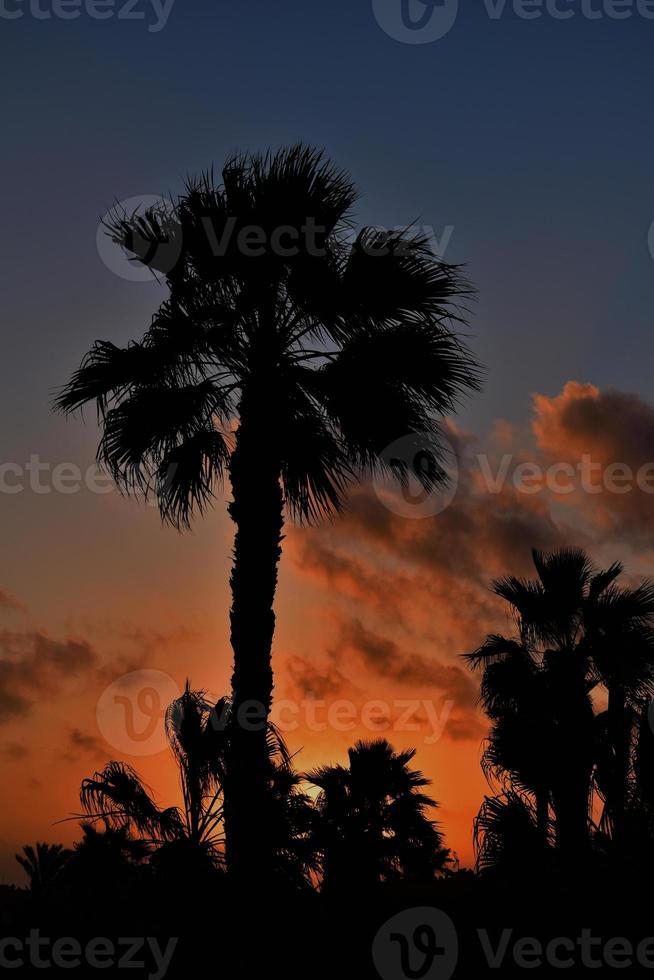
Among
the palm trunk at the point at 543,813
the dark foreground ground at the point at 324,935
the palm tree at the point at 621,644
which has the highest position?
the palm tree at the point at 621,644

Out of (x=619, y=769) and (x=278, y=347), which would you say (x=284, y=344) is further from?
(x=619, y=769)

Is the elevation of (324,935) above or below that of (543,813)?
below

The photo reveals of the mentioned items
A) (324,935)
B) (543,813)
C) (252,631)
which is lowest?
(324,935)

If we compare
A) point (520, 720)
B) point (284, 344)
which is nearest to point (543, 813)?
point (520, 720)

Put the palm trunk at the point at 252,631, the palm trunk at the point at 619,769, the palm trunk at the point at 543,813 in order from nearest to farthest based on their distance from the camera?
the palm trunk at the point at 252,631 → the palm trunk at the point at 619,769 → the palm trunk at the point at 543,813

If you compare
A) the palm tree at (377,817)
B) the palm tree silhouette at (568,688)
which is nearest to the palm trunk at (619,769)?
the palm tree silhouette at (568,688)

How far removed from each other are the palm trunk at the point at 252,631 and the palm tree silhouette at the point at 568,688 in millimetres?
5147

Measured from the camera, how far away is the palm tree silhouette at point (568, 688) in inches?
602

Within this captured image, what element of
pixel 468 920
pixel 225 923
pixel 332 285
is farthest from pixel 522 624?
pixel 225 923

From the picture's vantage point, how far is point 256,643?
12.6 meters

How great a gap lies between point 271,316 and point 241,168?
209 centimetres

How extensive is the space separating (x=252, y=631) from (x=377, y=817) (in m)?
10.4

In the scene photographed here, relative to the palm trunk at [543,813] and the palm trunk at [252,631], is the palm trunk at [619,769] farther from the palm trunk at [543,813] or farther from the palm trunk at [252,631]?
the palm trunk at [252,631]

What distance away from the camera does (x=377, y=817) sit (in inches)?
848
